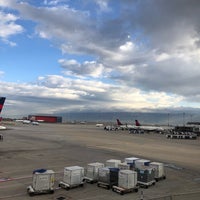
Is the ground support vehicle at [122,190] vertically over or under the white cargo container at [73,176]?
under

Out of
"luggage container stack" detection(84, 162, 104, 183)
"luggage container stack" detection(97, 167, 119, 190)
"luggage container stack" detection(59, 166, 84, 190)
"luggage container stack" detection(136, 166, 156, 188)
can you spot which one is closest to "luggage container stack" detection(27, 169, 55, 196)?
"luggage container stack" detection(59, 166, 84, 190)

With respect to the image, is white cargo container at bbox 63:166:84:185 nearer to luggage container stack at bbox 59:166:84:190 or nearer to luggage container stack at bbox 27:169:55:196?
luggage container stack at bbox 59:166:84:190

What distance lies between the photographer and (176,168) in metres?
27.6

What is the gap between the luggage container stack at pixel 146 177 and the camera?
786 inches

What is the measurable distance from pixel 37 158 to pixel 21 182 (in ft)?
35.5

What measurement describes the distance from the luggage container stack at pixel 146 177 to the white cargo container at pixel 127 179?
1.25 m

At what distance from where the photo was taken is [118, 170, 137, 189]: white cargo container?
1842 centimetres

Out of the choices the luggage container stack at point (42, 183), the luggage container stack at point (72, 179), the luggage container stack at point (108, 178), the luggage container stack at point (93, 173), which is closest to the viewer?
the luggage container stack at point (42, 183)

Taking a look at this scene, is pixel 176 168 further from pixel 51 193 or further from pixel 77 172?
pixel 51 193

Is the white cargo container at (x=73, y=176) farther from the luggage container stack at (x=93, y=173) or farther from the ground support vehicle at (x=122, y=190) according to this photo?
the ground support vehicle at (x=122, y=190)

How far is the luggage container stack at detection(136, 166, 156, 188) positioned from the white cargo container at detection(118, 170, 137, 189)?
1246 millimetres

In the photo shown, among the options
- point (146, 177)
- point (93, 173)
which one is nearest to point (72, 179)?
point (93, 173)

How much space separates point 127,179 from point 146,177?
216 centimetres

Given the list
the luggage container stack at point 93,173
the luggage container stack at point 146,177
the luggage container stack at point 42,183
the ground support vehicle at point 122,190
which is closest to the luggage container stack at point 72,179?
the luggage container stack at point 42,183
